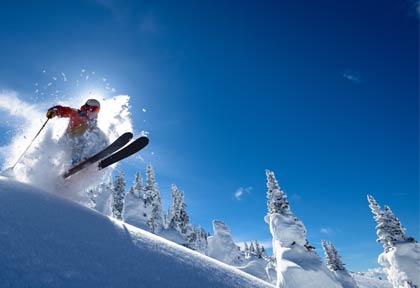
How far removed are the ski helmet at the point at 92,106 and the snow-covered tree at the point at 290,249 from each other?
16349mm

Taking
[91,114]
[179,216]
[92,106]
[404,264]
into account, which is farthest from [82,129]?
[179,216]

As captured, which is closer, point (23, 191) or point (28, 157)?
point (23, 191)

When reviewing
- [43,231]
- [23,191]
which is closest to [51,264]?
[43,231]

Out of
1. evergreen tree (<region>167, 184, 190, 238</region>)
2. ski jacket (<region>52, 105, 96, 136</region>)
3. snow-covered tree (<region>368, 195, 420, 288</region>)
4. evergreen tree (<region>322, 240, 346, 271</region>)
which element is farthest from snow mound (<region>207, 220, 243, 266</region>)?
ski jacket (<region>52, 105, 96, 136</region>)

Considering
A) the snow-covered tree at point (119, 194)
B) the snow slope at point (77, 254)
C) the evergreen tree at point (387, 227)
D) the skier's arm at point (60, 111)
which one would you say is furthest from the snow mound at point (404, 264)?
the snow-covered tree at point (119, 194)

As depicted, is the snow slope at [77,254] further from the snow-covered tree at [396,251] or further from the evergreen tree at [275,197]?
the snow-covered tree at [396,251]

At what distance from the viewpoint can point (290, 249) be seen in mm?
21188

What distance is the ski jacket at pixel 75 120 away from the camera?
8.21 m

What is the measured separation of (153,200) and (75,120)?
31869mm

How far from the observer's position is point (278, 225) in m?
23.5

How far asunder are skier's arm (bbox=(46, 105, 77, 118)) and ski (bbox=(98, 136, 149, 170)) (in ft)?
6.14

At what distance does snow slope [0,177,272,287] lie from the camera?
2.34 metres

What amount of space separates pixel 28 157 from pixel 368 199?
30590mm

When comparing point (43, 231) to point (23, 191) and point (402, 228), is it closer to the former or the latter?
point (23, 191)
